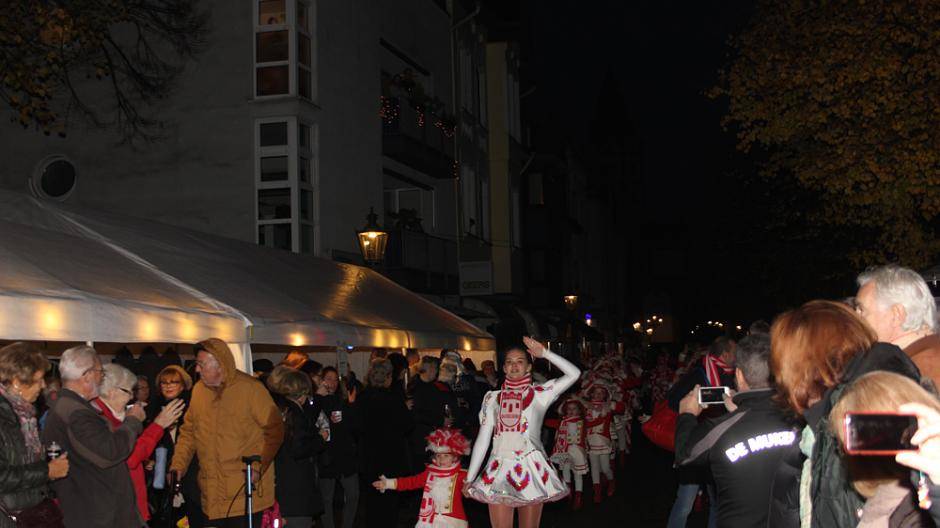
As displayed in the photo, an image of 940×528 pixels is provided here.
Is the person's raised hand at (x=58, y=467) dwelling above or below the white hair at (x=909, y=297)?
below

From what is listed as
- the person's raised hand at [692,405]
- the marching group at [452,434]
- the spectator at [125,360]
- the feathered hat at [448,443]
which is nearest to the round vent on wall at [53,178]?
the spectator at [125,360]

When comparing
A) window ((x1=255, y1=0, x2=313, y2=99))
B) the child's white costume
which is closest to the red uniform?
the child's white costume

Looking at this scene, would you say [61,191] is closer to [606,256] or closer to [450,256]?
[450,256]

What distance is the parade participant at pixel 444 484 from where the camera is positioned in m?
9.46

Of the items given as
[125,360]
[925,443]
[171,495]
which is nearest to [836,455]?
[925,443]

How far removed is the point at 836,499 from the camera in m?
Result: 3.82

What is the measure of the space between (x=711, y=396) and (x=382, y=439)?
5505 mm

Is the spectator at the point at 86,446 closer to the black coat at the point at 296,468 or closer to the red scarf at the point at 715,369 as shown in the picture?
the black coat at the point at 296,468

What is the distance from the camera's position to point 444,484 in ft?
31.2

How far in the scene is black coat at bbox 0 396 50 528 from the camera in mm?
5609

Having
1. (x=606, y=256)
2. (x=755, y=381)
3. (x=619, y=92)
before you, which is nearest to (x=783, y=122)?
(x=755, y=381)

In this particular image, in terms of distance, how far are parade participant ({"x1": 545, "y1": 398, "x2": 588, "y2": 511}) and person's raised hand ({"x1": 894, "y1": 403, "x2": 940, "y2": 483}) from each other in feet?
41.0

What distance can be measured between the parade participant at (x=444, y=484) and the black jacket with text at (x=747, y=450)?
3745 mm

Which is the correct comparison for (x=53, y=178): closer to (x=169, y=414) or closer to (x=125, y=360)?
(x=125, y=360)
